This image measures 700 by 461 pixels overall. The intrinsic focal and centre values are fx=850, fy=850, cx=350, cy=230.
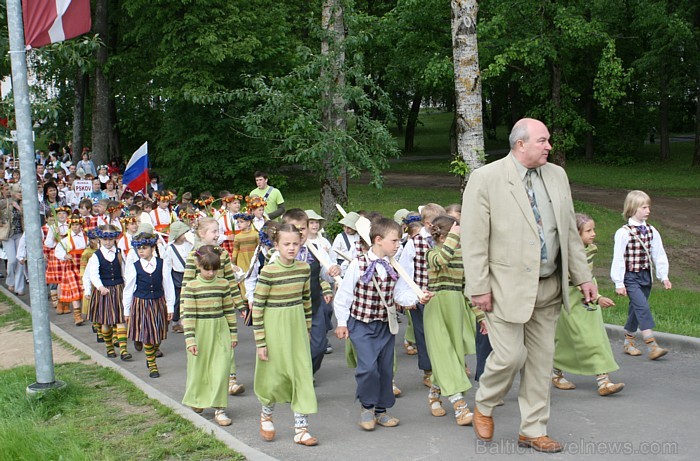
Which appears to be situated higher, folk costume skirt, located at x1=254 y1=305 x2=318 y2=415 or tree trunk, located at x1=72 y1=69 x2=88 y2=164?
tree trunk, located at x1=72 y1=69 x2=88 y2=164

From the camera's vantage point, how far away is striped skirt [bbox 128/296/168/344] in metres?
8.88

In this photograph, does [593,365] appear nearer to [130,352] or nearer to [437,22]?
[130,352]

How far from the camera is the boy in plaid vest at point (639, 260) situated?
328 inches

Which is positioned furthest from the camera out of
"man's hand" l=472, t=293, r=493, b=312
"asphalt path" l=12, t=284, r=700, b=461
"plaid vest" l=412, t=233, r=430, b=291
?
"plaid vest" l=412, t=233, r=430, b=291

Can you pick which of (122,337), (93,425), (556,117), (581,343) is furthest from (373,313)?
(556,117)

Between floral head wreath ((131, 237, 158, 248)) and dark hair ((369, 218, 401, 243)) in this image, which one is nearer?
dark hair ((369, 218, 401, 243))

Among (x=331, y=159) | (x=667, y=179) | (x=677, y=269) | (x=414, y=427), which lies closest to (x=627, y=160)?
(x=667, y=179)

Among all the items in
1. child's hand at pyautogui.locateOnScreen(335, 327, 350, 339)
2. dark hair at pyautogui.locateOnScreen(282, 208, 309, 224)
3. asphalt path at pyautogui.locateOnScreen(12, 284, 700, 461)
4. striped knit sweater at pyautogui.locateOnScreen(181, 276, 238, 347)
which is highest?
dark hair at pyautogui.locateOnScreen(282, 208, 309, 224)

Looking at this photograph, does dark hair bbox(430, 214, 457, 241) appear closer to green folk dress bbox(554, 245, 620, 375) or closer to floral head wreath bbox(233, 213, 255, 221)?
green folk dress bbox(554, 245, 620, 375)

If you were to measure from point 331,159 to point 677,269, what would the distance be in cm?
633

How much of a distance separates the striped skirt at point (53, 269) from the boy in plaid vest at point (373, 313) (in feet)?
25.3

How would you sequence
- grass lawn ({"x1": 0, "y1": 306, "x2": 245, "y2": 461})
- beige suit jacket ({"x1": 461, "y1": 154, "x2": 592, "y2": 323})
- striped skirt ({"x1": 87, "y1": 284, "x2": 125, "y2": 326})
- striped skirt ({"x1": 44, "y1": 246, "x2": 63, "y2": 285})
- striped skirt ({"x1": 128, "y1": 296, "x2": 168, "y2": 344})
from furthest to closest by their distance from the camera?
striped skirt ({"x1": 44, "y1": 246, "x2": 63, "y2": 285})
striped skirt ({"x1": 87, "y1": 284, "x2": 125, "y2": 326})
striped skirt ({"x1": 128, "y1": 296, "x2": 168, "y2": 344})
grass lawn ({"x1": 0, "y1": 306, "x2": 245, "y2": 461})
beige suit jacket ({"x1": 461, "y1": 154, "x2": 592, "y2": 323})

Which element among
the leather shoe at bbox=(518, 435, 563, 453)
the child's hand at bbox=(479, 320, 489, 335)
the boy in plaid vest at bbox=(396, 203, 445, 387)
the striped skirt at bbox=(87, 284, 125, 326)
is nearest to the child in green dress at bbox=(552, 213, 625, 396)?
the child's hand at bbox=(479, 320, 489, 335)

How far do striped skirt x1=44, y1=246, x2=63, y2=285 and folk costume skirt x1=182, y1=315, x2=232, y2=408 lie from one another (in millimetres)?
6590
